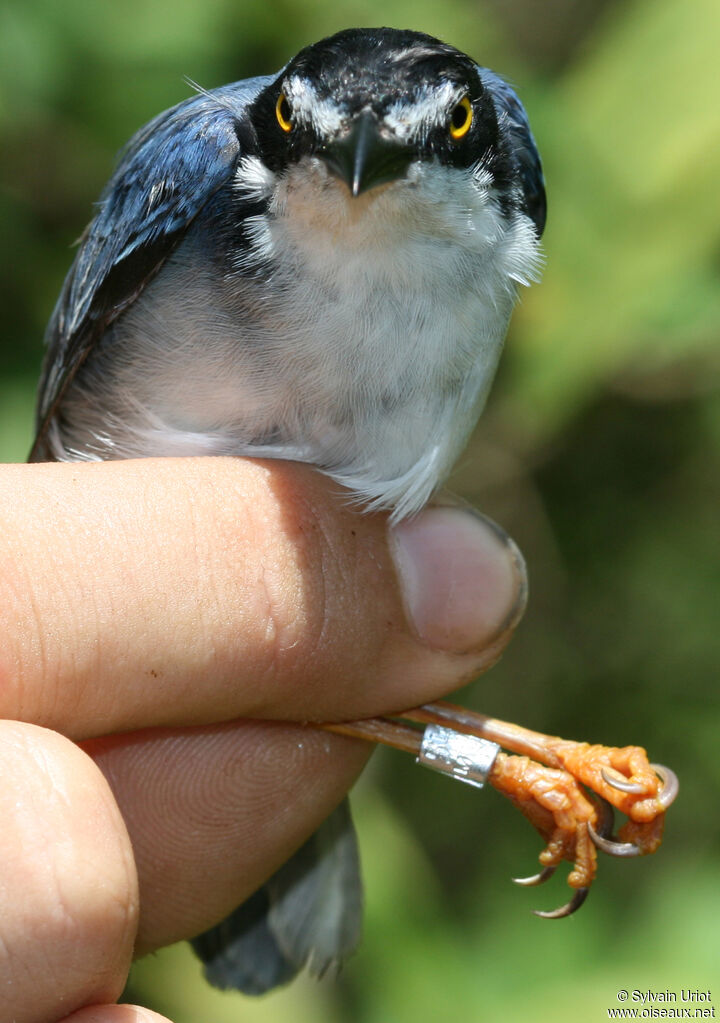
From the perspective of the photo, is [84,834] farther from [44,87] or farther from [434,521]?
[44,87]

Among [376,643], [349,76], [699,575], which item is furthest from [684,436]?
[349,76]

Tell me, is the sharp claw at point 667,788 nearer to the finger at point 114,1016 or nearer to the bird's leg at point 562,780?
the bird's leg at point 562,780

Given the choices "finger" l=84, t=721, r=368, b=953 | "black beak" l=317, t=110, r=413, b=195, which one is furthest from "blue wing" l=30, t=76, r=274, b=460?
"finger" l=84, t=721, r=368, b=953

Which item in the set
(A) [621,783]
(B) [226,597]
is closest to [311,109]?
(B) [226,597]

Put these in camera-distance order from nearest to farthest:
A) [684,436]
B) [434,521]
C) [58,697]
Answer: [58,697], [434,521], [684,436]

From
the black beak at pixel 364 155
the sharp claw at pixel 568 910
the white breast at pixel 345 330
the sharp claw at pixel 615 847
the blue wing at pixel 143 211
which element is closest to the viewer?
the black beak at pixel 364 155

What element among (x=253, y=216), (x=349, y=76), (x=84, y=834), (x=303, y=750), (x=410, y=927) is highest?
(x=349, y=76)

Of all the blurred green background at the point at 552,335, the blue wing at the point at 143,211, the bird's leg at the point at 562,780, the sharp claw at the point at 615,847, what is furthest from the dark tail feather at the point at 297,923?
the blue wing at the point at 143,211
